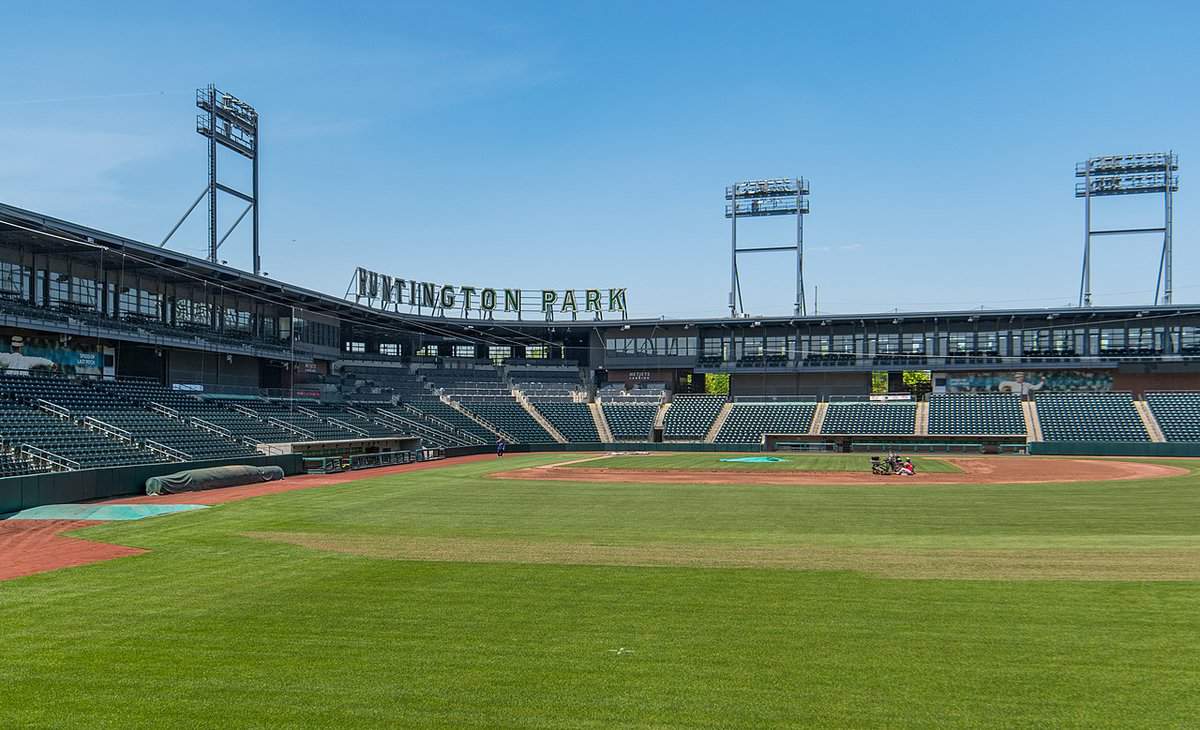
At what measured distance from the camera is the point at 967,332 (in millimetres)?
81188

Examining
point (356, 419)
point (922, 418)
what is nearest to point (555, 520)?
point (356, 419)

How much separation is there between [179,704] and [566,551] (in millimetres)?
10585

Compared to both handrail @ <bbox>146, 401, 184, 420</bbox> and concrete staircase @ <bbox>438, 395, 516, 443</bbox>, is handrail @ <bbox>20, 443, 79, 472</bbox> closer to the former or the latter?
handrail @ <bbox>146, 401, 184, 420</bbox>

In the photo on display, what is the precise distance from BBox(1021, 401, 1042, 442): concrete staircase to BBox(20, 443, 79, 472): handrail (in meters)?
65.5

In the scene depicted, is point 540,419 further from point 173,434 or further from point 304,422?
point 173,434

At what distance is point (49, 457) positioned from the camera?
33125mm

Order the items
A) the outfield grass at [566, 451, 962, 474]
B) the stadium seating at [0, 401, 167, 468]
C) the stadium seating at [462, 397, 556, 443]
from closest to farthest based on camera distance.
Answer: the stadium seating at [0, 401, 167, 468]
the outfield grass at [566, 451, 962, 474]
the stadium seating at [462, 397, 556, 443]

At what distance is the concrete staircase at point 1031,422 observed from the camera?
6612cm

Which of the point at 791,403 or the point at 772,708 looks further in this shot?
the point at 791,403

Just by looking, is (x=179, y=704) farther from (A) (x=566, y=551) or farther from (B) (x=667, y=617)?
(A) (x=566, y=551)

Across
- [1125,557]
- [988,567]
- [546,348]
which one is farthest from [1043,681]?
[546,348]

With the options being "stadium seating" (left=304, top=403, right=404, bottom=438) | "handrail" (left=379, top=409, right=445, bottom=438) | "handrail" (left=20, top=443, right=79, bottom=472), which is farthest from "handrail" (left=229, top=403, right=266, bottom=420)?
"handrail" (left=20, top=443, right=79, bottom=472)

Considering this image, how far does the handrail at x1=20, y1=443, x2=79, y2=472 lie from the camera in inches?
1289

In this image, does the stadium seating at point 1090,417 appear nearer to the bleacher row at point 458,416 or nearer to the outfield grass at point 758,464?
the bleacher row at point 458,416
